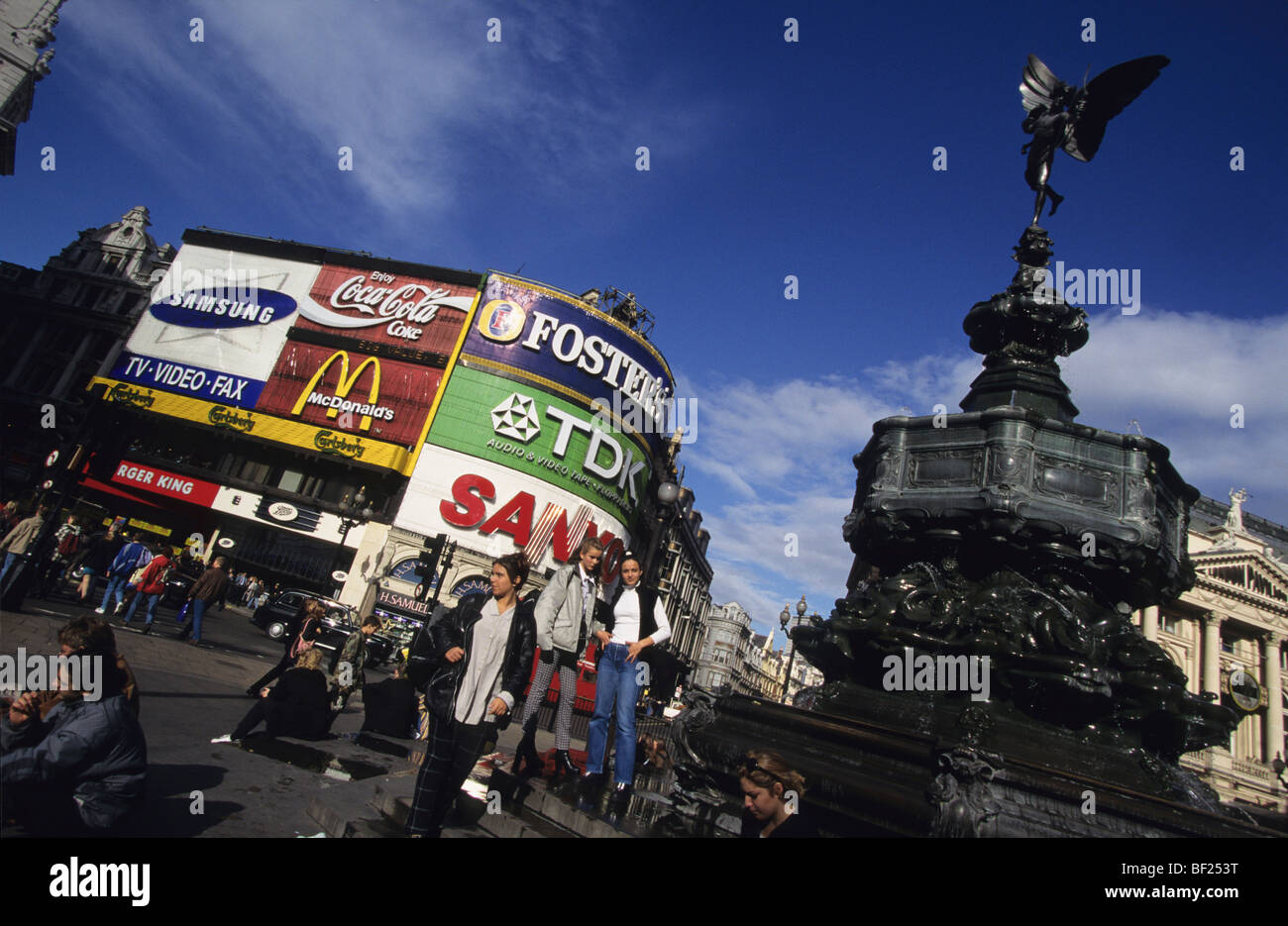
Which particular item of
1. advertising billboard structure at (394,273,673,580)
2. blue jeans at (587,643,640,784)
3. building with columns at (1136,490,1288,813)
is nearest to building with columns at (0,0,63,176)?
advertising billboard structure at (394,273,673,580)

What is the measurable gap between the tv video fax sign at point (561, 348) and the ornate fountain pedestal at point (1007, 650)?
29.7m

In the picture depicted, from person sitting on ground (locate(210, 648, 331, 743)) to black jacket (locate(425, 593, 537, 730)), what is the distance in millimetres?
2970

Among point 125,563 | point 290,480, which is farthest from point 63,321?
point 125,563

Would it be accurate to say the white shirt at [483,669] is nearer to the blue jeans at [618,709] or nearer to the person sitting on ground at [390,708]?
the blue jeans at [618,709]

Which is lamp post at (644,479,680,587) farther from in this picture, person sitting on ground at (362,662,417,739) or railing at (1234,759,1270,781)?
railing at (1234,759,1270,781)

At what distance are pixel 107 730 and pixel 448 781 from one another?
164 centimetres

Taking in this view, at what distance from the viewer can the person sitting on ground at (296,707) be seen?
5.68 m

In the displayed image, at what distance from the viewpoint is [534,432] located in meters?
34.2

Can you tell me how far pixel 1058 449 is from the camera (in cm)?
595

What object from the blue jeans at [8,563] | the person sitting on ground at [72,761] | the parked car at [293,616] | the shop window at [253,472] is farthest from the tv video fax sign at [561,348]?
the person sitting on ground at [72,761]

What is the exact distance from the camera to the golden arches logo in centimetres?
3469

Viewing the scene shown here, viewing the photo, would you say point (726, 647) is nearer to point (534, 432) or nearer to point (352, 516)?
point (534, 432)

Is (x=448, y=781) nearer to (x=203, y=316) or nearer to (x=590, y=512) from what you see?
(x=590, y=512)

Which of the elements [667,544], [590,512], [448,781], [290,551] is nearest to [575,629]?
[448,781]
